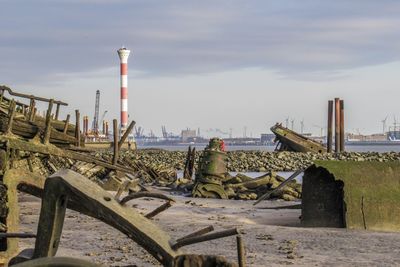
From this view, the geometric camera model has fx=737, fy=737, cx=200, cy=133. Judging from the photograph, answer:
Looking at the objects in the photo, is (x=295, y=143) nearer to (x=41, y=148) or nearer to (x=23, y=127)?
(x=23, y=127)

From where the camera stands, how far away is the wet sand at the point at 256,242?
10.3 metres

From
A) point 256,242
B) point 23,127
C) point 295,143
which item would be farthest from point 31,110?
point 295,143

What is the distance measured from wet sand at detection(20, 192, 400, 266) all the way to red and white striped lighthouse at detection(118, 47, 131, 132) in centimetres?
5322

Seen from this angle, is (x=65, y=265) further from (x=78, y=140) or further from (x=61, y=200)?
(x=78, y=140)

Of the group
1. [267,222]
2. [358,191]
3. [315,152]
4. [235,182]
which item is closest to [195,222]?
[267,222]

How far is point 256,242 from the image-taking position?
12.2 m

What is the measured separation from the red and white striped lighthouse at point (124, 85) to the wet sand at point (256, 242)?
53219mm

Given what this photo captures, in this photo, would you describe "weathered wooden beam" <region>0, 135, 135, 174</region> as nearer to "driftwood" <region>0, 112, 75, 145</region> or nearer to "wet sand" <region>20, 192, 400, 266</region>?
"driftwood" <region>0, 112, 75, 145</region>

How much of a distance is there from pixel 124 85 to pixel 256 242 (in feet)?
200

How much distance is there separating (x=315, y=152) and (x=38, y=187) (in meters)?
56.7

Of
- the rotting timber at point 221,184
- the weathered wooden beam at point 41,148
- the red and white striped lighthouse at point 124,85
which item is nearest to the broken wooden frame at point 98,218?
the weathered wooden beam at point 41,148

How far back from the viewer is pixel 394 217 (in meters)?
13.9

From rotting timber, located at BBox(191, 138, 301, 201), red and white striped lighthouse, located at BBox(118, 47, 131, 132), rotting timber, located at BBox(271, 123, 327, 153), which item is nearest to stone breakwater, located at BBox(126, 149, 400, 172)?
rotting timber, located at BBox(271, 123, 327, 153)

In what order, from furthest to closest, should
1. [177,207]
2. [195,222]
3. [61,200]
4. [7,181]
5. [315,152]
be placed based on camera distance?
1. [315,152]
2. [177,207]
3. [195,222]
4. [7,181]
5. [61,200]
